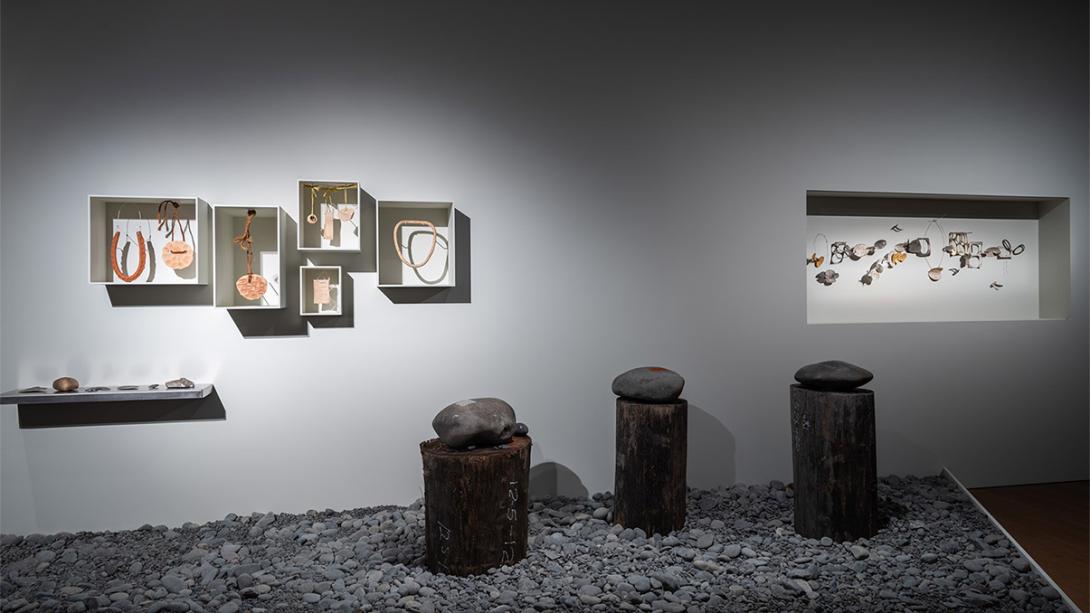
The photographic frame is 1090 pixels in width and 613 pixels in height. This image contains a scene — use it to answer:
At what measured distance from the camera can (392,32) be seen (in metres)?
2.93

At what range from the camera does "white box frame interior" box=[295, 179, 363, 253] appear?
2.75m

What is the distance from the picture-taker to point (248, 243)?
281cm

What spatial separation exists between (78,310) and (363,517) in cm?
155

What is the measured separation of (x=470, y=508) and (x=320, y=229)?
59.8 inches

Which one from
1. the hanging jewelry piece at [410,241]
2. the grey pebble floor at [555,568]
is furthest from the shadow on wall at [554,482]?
the hanging jewelry piece at [410,241]

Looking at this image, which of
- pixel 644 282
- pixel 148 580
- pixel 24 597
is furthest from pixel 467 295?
pixel 24 597

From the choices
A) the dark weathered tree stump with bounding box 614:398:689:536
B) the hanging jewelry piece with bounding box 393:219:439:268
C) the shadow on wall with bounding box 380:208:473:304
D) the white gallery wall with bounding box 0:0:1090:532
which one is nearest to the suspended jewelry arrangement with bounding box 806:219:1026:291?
the white gallery wall with bounding box 0:0:1090:532

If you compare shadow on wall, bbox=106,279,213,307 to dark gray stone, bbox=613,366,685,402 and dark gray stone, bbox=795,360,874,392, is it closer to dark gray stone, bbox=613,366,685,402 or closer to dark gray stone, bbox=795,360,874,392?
dark gray stone, bbox=613,366,685,402

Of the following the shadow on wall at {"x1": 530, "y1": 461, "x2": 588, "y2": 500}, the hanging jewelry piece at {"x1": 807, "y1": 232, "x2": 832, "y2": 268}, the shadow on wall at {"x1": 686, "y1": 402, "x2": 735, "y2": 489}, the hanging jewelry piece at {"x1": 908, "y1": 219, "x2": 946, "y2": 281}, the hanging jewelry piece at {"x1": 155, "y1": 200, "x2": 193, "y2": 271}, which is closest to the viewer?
the hanging jewelry piece at {"x1": 155, "y1": 200, "x2": 193, "y2": 271}

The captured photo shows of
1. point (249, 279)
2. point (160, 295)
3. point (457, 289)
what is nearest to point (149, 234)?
point (160, 295)

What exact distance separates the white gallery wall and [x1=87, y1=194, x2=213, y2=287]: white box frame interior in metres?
0.09

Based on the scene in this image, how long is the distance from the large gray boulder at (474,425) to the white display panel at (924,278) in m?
2.07

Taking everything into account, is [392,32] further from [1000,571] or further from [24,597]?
[1000,571]

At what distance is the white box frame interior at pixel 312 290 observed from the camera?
2.79m
